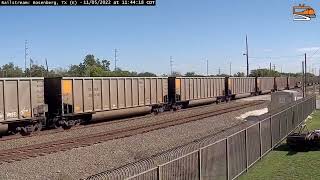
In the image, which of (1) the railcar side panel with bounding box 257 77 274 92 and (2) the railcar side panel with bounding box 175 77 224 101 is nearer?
(2) the railcar side panel with bounding box 175 77 224 101

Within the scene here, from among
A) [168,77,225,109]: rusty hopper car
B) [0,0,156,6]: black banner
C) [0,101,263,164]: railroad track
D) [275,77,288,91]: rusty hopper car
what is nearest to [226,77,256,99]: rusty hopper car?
[168,77,225,109]: rusty hopper car

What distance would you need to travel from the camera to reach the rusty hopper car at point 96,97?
2788 centimetres

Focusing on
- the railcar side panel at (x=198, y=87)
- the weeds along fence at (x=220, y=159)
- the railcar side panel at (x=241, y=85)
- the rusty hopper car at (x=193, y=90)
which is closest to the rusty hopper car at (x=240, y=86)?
the railcar side panel at (x=241, y=85)

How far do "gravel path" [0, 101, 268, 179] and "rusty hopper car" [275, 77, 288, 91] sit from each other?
64.7m

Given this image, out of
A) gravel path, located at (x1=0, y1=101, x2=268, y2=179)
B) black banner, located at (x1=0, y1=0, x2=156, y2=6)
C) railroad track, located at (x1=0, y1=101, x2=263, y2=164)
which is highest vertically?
black banner, located at (x1=0, y1=0, x2=156, y2=6)

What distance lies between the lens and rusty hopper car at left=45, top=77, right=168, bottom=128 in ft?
91.5

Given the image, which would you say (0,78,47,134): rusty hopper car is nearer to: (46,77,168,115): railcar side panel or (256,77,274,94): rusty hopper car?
(46,77,168,115): railcar side panel

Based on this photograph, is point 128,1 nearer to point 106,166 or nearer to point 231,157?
point 106,166

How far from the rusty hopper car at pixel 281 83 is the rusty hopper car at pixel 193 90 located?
1353 inches

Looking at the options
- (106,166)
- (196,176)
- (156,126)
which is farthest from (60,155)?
(156,126)

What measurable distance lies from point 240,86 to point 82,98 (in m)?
41.3

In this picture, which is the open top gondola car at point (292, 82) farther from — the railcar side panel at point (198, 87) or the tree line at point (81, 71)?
the railcar side panel at point (198, 87)

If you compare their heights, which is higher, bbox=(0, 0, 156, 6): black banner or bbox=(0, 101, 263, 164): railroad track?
bbox=(0, 0, 156, 6): black banner

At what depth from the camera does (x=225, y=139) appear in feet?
39.0
